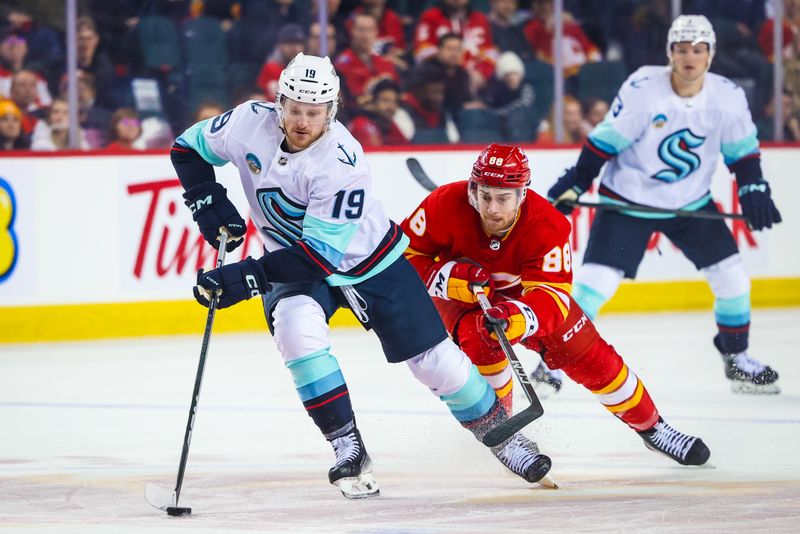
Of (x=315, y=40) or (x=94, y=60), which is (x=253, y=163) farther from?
(x=315, y=40)

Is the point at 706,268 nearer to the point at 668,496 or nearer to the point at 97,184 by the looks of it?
the point at 668,496

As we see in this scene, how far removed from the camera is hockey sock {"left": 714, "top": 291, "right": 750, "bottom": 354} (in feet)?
19.9

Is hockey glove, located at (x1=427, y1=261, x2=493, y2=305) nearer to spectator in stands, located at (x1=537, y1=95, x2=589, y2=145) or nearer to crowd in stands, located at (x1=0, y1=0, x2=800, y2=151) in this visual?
crowd in stands, located at (x1=0, y1=0, x2=800, y2=151)

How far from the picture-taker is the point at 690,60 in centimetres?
584

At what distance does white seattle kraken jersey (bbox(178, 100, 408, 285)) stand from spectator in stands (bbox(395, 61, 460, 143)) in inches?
157

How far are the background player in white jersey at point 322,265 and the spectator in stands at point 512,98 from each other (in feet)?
14.2

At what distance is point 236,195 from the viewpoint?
24.7 ft

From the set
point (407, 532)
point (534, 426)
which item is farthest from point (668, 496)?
point (534, 426)

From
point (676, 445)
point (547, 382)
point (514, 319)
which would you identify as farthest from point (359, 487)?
point (547, 382)

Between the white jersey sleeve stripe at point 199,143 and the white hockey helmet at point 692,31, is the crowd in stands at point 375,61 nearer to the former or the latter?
the white hockey helmet at point 692,31

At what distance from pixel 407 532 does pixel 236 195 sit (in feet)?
14.1

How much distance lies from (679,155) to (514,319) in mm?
2159

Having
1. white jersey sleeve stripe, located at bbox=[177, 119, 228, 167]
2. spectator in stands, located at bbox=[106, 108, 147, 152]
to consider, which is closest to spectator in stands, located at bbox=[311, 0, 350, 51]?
spectator in stands, located at bbox=[106, 108, 147, 152]

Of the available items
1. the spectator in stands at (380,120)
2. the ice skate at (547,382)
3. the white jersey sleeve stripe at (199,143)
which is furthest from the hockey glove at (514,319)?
the spectator in stands at (380,120)
